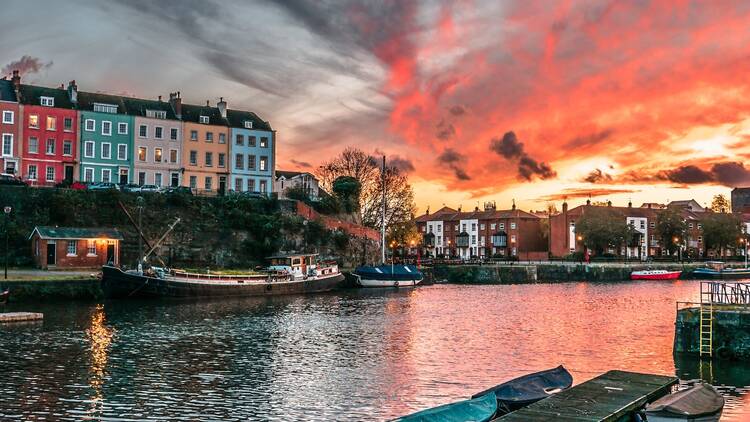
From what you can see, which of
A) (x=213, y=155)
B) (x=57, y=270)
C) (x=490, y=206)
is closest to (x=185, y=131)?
(x=213, y=155)

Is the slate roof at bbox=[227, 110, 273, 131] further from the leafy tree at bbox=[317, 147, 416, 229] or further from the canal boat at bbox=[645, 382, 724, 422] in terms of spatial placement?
the canal boat at bbox=[645, 382, 724, 422]

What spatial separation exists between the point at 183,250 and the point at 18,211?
16.7 metres

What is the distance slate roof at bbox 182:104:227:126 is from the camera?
3812 inches

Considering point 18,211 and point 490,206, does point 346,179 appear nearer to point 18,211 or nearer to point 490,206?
point 18,211

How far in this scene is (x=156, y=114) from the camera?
9412 cm

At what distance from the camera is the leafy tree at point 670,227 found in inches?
5399

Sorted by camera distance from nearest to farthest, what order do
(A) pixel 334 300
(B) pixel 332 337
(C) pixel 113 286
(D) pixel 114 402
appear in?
(D) pixel 114 402 → (B) pixel 332 337 → (C) pixel 113 286 → (A) pixel 334 300

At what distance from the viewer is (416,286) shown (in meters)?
86.9

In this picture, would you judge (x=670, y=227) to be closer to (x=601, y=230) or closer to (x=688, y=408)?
(x=601, y=230)

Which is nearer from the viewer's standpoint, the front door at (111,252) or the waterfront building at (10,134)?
the front door at (111,252)

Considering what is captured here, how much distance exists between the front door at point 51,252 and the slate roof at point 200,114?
115 ft

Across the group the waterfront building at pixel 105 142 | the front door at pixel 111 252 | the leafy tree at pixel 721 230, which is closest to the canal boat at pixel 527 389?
the front door at pixel 111 252

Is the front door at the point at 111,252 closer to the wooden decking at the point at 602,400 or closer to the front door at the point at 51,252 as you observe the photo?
the front door at the point at 51,252

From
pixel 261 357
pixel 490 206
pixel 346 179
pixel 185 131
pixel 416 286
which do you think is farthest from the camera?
pixel 490 206
